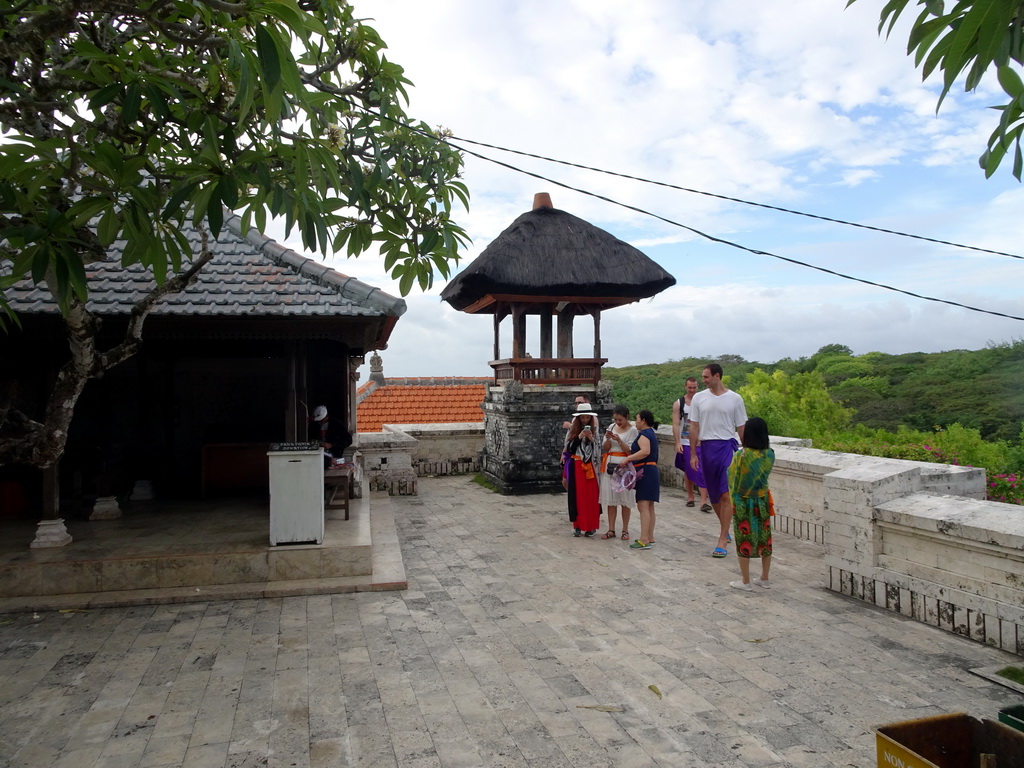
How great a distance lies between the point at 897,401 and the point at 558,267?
12.5 metres

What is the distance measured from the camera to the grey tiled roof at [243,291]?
637 cm

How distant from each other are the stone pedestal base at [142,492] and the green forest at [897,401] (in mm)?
7544

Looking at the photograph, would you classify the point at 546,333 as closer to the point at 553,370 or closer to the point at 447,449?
the point at 553,370

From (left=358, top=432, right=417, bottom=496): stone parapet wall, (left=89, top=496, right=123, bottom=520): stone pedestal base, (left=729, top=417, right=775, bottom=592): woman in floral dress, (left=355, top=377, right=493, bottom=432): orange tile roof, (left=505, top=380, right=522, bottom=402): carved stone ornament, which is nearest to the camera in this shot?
(left=729, top=417, right=775, bottom=592): woman in floral dress

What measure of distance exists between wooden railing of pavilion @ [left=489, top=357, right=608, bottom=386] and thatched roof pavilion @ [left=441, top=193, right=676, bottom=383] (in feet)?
0.06

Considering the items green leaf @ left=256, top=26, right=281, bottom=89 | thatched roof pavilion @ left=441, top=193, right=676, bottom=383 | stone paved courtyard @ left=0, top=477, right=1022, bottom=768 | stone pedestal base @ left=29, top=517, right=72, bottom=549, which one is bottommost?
stone paved courtyard @ left=0, top=477, right=1022, bottom=768

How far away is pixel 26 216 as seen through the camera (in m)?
3.15

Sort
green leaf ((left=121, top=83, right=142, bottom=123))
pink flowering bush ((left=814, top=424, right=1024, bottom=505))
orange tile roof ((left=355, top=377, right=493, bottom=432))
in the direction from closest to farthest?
green leaf ((left=121, top=83, right=142, bottom=123))
pink flowering bush ((left=814, top=424, right=1024, bottom=505))
orange tile roof ((left=355, top=377, right=493, bottom=432))

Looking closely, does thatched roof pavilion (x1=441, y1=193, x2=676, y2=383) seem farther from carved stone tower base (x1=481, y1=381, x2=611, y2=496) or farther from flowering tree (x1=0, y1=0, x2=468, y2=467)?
flowering tree (x1=0, y1=0, x2=468, y2=467)

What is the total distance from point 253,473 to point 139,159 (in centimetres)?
674

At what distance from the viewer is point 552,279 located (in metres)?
11.7

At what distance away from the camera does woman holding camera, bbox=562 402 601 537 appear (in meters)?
8.00

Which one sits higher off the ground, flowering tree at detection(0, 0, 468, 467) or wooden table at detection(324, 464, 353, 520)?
flowering tree at detection(0, 0, 468, 467)

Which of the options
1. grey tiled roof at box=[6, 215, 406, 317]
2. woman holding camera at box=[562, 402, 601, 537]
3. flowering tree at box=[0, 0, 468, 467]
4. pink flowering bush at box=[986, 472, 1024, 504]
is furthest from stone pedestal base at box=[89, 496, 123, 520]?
pink flowering bush at box=[986, 472, 1024, 504]
